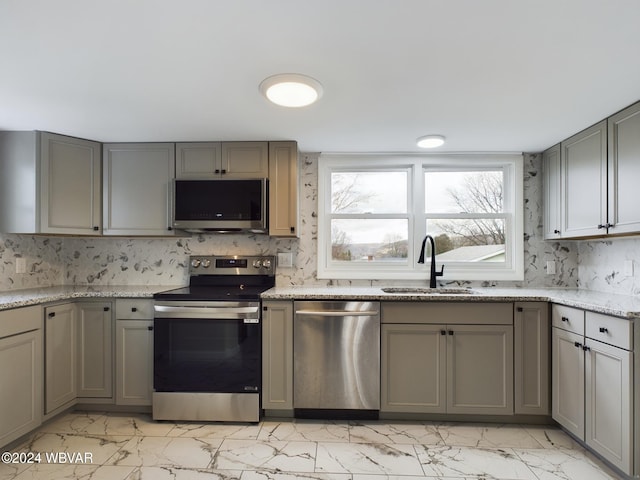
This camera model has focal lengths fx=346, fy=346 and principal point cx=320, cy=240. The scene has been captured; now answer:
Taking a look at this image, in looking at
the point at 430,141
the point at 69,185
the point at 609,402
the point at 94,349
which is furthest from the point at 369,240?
the point at 69,185

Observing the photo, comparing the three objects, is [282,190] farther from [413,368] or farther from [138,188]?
[413,368]

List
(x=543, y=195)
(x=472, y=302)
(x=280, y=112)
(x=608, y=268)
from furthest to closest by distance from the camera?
(x=543, y=195), (x=608, y=268), (x=472, y=302), (x=280, y=112)

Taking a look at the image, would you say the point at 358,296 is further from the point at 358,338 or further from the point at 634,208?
the point at 634,208

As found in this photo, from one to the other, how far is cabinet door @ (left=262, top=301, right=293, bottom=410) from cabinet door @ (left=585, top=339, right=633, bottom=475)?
71.7 inches

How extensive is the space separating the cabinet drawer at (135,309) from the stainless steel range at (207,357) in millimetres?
167

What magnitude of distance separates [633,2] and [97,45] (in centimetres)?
204

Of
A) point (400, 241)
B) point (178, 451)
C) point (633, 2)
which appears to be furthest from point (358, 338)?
point (633, 2)

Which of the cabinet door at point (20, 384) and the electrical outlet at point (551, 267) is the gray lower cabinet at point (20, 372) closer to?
the cabinet door at point (20, 384)

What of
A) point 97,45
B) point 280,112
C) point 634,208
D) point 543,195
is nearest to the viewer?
point 97,45

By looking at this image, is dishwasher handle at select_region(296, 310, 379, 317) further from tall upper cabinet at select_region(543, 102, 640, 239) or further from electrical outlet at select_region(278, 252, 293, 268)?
tall upper cabinet at select_region(543, 102, 640, 239)

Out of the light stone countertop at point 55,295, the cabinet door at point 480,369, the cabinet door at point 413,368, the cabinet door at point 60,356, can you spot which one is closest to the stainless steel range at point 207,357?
the light stone countertop at point 55,295

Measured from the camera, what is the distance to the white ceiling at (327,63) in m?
1.26

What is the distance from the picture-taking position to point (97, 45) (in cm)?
146

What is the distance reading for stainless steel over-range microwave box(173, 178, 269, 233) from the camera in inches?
106
